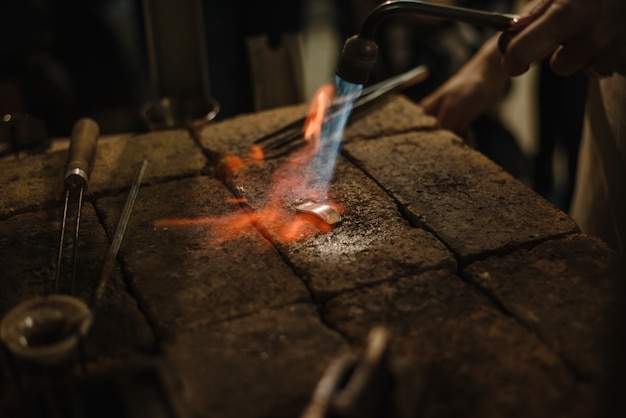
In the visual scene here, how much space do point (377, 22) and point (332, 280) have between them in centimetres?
104

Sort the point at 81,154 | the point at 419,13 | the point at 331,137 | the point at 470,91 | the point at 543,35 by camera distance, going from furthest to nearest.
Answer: the point at 470,91
the point at 331,137
the point at 81,154
the point at 543,35
the point at 419,13

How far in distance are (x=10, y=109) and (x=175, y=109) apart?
10.7 ft

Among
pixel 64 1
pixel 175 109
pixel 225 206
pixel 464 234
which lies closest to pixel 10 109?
pixel 64 1

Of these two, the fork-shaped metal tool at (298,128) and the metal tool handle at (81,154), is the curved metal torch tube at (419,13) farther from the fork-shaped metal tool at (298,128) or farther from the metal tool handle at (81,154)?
the metal tool handle at (81,154)

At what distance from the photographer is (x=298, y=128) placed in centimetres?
336

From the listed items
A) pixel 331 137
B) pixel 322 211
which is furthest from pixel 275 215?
pixel 331 137

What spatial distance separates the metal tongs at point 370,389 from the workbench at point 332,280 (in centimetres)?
5

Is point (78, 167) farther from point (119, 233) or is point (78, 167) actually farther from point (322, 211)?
point (322, 211)

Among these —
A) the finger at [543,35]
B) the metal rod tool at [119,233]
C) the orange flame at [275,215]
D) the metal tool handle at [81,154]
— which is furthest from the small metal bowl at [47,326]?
the finger at [543,35]

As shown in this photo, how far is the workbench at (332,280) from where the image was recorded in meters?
1.96

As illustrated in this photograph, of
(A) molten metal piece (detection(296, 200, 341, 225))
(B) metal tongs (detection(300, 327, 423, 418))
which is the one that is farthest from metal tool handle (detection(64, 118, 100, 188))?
(B) metal tongs (detection(300, 327, 423, 418))

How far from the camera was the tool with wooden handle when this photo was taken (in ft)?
8.42

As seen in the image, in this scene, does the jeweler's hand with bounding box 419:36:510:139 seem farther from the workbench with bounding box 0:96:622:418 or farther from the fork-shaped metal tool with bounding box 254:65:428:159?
the workbench with bounding box 0:96:622:418

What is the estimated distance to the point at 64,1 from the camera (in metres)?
7.25
